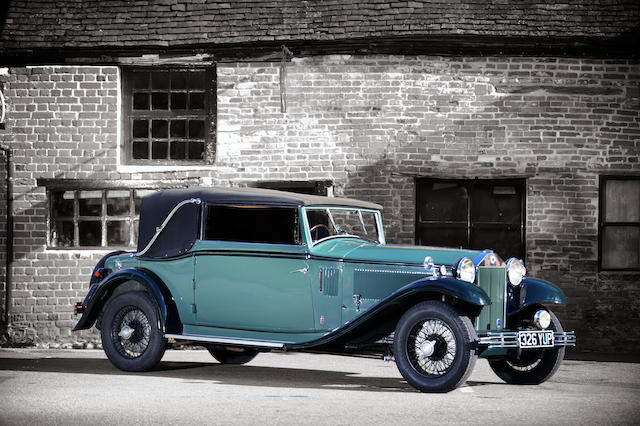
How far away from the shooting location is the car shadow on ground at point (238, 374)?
351 inches

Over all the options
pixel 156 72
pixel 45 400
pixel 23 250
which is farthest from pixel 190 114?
pixel 45 400

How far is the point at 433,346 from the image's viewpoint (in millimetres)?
8055

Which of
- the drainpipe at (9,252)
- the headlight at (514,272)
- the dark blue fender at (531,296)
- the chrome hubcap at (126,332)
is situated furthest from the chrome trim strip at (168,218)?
the drainpipe at (9,252)

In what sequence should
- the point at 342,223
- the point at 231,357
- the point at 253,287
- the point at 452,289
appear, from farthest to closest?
the point at 231,357, the point at 342,223, the point at 253,287, the point at 452,289

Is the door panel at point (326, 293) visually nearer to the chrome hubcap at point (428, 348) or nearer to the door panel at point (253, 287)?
the door panel at point (253, 287)

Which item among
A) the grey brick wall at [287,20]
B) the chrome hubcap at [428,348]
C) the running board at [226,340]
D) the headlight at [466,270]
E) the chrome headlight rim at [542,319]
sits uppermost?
the grey brick wall at [287,20]

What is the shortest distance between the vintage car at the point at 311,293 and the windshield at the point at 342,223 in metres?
0.02

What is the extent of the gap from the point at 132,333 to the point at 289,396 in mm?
2296

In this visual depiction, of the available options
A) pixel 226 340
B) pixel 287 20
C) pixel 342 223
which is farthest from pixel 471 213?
pixel 226 340

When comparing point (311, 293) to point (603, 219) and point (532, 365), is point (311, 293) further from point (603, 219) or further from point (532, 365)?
point (603, 219)

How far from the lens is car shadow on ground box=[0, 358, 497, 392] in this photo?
29.2 ft

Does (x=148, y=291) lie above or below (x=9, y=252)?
below

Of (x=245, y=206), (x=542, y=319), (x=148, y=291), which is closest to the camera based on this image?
(x=542, y=319)

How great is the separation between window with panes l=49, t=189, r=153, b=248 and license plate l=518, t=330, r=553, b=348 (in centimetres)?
707
